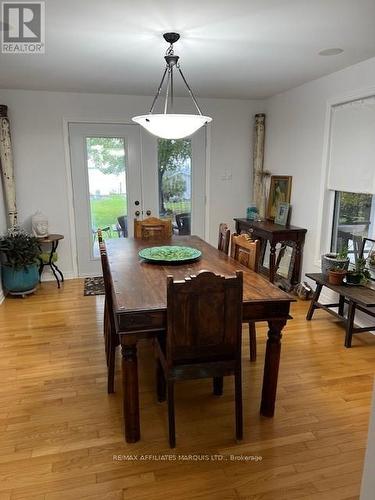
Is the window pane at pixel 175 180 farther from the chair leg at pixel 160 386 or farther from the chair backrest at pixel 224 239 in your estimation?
the chair leg at pixel 160 386

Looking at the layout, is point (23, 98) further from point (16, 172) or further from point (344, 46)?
point (344, 46)

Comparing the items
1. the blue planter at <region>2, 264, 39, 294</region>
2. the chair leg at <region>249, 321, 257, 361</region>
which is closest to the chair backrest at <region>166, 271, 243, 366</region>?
the chair leg at <region>249, 321, 257, 361</region>

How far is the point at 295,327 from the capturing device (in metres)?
3.35

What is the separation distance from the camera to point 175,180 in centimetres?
497

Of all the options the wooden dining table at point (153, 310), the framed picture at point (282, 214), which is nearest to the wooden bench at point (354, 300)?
the wooden dining table at point (153, 310)

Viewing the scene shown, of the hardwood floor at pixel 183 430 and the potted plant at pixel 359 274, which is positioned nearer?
the hardwood floor at pixel 183 430

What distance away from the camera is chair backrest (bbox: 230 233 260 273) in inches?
99.6

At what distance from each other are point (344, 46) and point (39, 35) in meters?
2.24

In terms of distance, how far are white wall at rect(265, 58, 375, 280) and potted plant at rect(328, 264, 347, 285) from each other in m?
0.70

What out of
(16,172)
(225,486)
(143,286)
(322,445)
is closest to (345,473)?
(322,445)

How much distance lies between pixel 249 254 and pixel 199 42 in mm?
1603

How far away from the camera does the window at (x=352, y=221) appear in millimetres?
3293

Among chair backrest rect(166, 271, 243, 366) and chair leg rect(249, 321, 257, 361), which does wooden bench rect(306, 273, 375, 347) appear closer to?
chair leg rect(249, 321, 257, 361)

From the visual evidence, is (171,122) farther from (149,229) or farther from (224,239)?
(149,229)
